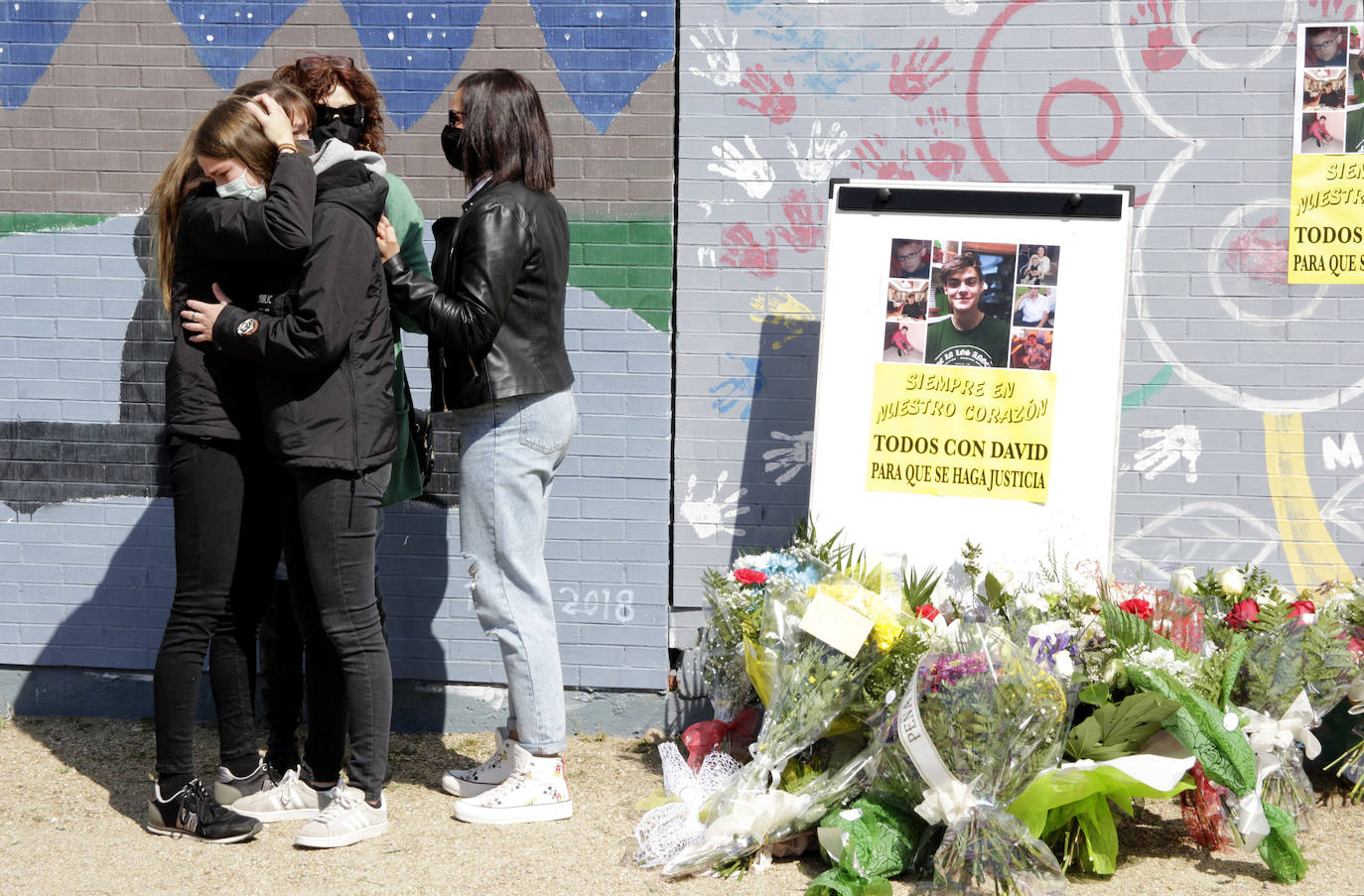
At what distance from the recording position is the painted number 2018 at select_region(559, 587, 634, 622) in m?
4.28

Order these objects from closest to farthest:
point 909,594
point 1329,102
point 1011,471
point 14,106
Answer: point 909,594, point 1011,471, point 1329,102, point 14,106

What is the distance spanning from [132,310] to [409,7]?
1479 mm

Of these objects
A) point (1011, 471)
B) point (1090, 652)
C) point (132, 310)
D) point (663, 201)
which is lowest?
point (1090, 652)

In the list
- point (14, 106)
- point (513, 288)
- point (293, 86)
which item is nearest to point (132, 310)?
point (14, 106)

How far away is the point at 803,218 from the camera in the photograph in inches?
163

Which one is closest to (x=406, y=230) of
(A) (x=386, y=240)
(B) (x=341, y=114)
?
(A) (x=386, y=240)

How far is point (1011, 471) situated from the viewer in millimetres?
3711

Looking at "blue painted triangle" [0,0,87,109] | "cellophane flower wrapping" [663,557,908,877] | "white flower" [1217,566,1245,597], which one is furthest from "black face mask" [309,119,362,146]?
"white flower" [1217,566,1245,597]

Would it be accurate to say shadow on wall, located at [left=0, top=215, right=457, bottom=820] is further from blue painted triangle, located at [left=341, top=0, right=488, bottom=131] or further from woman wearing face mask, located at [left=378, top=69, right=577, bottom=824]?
blue painted triangle, located at [left=341, top=0, right=488, bottom=131]

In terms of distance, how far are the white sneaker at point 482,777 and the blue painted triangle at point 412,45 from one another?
217 centimetres

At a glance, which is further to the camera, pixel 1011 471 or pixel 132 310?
pixel 132 310

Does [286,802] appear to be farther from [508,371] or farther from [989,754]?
[989,754]

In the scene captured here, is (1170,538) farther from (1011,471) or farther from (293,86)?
(293,86)

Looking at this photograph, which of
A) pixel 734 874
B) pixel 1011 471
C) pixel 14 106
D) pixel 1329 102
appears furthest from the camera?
pixel 14 106
